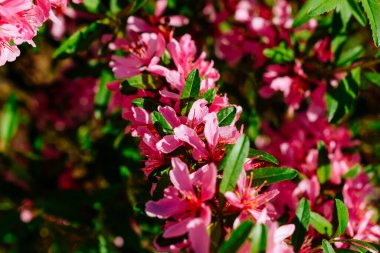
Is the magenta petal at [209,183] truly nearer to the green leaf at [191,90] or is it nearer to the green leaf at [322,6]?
the green leaf at [191,90]

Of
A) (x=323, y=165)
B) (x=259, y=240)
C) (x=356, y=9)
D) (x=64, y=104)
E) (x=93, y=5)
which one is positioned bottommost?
(x=64, y=104)

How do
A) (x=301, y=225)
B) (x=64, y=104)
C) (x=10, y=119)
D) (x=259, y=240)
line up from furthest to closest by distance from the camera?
(x=64, y=104)
(x=10, y=119)
(x=301, y=225)
(x=259, y=240)

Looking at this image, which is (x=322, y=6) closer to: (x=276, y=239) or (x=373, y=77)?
(x=373, y=77)

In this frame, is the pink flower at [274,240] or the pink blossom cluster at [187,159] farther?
the pink blossom cluster at [187,159]

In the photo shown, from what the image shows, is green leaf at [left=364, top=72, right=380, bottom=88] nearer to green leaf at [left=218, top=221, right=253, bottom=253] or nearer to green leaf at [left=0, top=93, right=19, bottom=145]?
green leaf at [left=218, top=221, right=253, bottom=253]

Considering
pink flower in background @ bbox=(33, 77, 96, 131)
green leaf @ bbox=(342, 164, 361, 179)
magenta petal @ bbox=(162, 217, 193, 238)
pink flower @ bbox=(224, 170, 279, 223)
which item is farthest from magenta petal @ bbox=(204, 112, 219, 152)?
pink flower in background @ bbox=(33, 77, 96, 131)

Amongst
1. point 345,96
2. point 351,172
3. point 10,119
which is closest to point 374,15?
point 345,96

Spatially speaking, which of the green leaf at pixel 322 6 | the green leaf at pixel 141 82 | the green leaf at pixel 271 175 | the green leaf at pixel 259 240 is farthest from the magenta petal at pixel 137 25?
the green leaf at pixel 259 240
